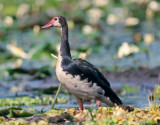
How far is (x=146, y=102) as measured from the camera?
7652 mm

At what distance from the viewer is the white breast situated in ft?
19.9

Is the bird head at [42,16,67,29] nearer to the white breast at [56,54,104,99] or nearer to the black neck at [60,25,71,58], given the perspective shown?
the black neck at [60,25,71,58]

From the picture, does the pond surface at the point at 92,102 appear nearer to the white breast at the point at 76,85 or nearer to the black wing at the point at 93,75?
the black wing at the point at 93,75

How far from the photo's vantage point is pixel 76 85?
6.10 metres

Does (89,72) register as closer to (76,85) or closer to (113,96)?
(76,85)

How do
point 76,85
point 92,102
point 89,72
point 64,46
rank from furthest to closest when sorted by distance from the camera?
point 92,102
point 64,46
point 89,72
point 76,85

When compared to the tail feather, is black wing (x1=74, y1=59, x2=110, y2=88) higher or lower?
higher

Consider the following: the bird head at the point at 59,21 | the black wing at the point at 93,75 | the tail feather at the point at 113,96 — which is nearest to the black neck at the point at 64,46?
the bird head at the point at 59,21

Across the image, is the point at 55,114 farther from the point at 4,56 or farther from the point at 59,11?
the point at 59,11

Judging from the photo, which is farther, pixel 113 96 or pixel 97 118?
pixel 113 96

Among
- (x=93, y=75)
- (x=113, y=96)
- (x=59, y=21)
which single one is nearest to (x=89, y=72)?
(x=93, y=75)

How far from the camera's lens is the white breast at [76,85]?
6.07m

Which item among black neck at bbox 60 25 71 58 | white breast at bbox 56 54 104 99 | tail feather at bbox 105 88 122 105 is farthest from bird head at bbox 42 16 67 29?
tail feather at bbox 105 88 122 105

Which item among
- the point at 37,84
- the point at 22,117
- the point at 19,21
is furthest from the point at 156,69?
the point at 19,21
